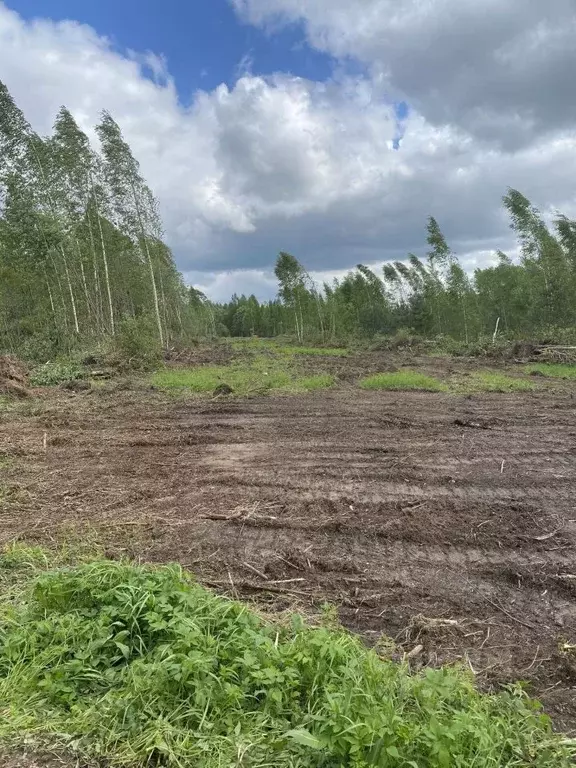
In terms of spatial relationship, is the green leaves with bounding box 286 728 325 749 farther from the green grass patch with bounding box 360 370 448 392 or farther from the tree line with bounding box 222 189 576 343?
the tree line with bounding box 222 189 576 343

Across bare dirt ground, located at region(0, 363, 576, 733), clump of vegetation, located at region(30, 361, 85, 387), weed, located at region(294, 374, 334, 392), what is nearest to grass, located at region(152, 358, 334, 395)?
weed, located at region(294, 374, 334, 392)

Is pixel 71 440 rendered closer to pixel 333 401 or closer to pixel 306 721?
pixel 333 401

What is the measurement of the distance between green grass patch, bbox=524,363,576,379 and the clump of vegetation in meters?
14.2

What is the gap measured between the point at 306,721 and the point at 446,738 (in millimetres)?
550

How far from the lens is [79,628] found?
2.59 metres

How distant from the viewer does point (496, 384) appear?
1321 centimetres

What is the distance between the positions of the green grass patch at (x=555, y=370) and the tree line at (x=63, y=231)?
547 inches

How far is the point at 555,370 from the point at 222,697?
17055 millimetres

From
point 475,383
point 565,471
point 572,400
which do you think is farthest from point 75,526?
point 475,383

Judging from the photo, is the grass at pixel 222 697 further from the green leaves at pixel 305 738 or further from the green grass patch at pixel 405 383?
the green grass patch at pixel 405 383

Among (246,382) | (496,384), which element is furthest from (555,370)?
(246,382)

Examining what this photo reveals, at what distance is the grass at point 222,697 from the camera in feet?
6.23

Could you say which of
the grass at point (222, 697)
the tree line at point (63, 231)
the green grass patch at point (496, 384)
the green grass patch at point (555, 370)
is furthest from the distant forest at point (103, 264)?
the grass at point (222, 697)

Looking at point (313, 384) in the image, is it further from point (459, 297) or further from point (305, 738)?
point (459, 297)
